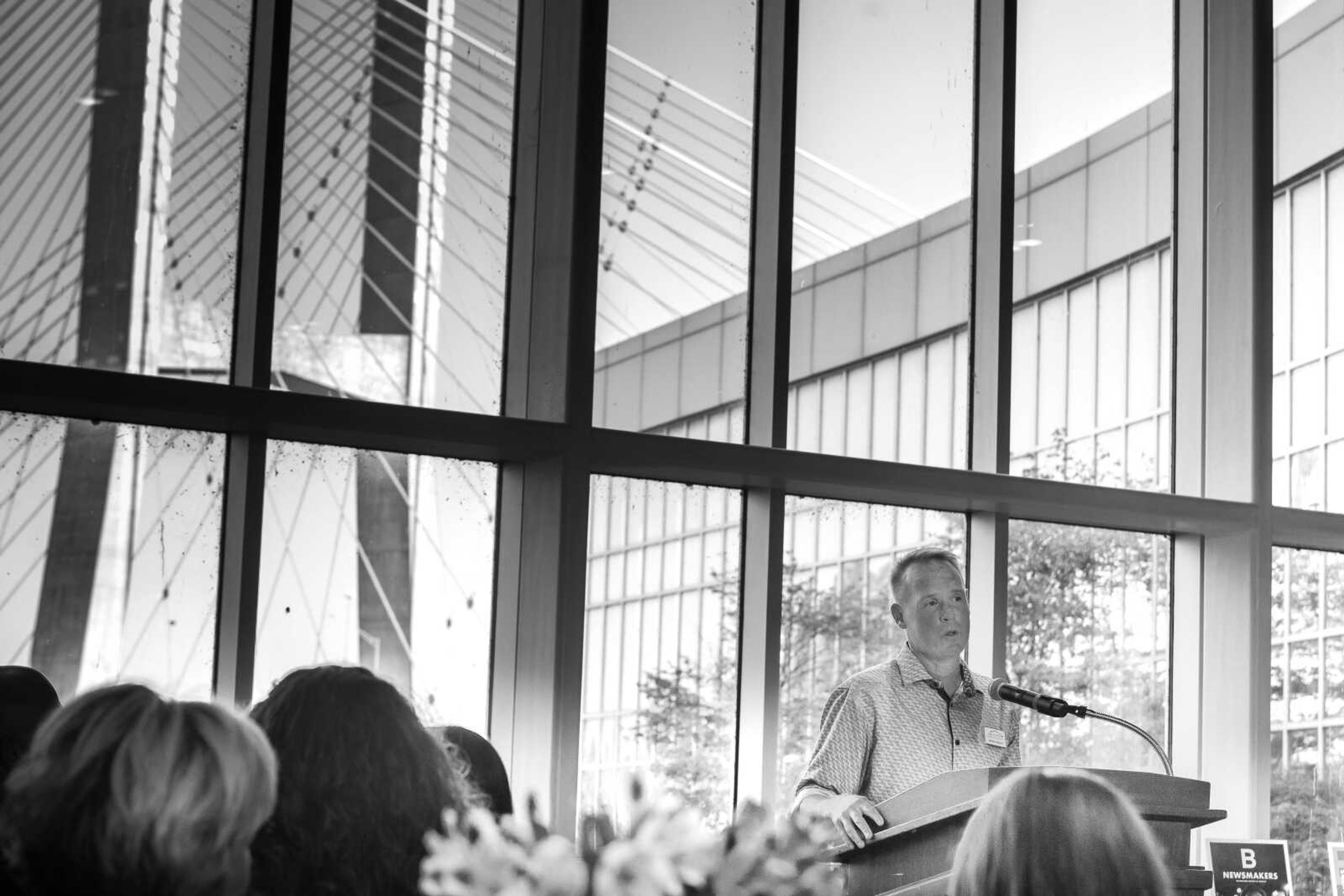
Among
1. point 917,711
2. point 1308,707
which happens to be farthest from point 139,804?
point 1308,707

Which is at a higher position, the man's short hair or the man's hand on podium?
the man's short hair

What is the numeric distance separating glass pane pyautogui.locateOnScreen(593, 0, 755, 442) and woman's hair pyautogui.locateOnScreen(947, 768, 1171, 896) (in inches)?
124

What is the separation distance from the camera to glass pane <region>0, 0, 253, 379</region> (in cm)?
424

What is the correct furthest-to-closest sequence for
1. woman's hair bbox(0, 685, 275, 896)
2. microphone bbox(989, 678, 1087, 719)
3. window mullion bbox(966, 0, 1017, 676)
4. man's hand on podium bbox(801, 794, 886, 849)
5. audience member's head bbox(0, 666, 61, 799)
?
Result: window mullion bbox(966, 0, 1017, 676) → microphone bbox(989, 678, 1087, 719) → man's hand on podium bbox(801, 794, 886, 849) → audience member's head bbox(0, 666, 61, 799) → woman's hair bbox(0, 685, 275, 896)

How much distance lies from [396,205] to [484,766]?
1874mm

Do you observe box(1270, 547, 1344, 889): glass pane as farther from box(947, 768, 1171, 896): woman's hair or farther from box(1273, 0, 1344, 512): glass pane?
box(947, 768, 1171, 896): woman's hair

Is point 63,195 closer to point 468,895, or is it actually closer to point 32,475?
point 32,475

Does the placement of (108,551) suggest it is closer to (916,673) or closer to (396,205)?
(396,205)

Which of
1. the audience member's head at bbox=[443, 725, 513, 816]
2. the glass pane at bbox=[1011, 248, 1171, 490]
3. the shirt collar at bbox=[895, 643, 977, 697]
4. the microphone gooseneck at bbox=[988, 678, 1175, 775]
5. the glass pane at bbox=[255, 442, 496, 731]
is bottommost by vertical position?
the audience member's head at bbox=[443, 725, 513, 816]

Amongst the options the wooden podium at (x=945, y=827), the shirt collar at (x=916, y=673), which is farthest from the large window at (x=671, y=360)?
the wooden podium at (x=945, y=827)

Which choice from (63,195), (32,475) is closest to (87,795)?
(32,475)

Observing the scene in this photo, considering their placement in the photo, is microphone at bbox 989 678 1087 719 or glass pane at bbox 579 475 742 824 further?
glass pane at bbox 579 475 742 824

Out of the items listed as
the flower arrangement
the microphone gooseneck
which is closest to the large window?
the microphone gooseneck

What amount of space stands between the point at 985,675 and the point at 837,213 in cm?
161
